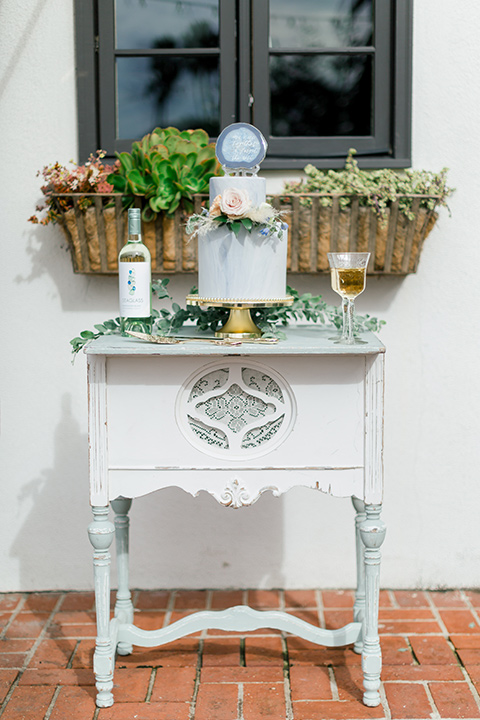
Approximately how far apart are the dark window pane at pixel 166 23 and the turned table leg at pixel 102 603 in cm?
163

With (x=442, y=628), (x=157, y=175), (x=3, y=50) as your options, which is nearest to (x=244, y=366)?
(x=157, y=175)

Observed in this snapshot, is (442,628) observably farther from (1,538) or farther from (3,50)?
(3,50)

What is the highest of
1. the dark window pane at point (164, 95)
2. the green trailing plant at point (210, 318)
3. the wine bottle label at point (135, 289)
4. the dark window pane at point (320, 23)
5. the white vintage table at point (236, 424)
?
the dark window pane at point (320, 23)

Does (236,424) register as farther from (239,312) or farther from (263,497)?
(263,497)

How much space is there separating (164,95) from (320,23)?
23.2 inches

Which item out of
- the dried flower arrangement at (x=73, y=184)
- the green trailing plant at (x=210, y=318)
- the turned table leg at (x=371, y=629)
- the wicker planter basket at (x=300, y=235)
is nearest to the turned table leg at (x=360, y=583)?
the turned table leg at (x=371, y=629)

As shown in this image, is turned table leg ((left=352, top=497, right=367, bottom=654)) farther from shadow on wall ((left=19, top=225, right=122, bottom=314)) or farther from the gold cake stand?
shadow on wall ((left=19, top=225, right=122, bottom=314))

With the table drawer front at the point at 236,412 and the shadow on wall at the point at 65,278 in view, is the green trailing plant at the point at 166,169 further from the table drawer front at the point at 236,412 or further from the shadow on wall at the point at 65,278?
the table drawer front at the point at 236,412

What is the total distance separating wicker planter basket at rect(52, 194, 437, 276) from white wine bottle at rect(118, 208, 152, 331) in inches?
18.0

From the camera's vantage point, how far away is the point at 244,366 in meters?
2.11

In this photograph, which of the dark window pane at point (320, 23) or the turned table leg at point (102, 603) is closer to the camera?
the turned table leg at point (102, 603)

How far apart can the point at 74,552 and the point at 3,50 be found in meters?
1.77

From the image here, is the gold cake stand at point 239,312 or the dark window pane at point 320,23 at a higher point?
the dark window pane at point 320,23

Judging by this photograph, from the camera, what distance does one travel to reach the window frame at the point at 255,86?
2742 millimetres
